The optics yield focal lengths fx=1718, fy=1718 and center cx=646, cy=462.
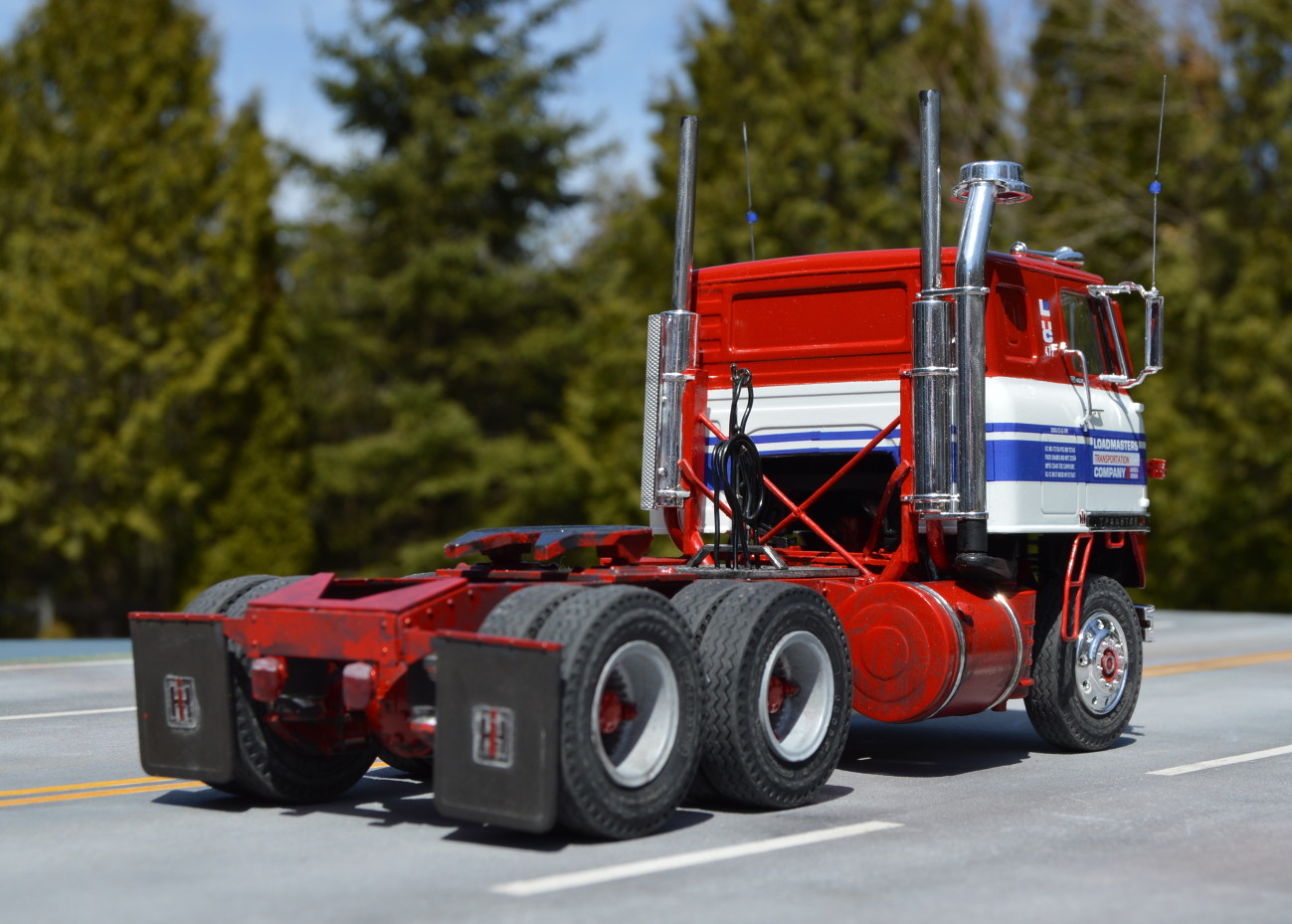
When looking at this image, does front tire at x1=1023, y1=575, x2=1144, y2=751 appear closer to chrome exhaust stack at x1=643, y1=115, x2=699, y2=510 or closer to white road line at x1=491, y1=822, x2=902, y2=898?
chrome exhaust stack at x1=643, y1=115, x2=699, y2=510

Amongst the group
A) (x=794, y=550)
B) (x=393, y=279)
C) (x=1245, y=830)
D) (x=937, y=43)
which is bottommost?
(x=1245, y=830)

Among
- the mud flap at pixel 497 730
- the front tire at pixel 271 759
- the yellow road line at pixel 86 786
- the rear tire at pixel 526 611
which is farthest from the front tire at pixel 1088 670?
the yellow road line at pixel 86 786

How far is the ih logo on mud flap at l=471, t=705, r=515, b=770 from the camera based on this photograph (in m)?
6.91

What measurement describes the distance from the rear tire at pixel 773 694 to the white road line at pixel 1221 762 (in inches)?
87.7

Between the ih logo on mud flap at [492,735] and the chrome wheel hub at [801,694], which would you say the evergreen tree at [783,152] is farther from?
the ih logo on mud flap at [492,735]

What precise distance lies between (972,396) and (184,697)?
14.7 ft

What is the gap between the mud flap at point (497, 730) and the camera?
6855 millimetres

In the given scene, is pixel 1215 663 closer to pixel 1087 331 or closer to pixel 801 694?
pixel 1087 331

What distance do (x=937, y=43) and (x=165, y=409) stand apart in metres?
19.1

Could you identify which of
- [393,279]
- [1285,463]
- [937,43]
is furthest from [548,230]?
[1285,463]

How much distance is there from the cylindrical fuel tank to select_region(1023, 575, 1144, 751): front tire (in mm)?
910

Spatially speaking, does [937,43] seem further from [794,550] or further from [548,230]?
[794,550]

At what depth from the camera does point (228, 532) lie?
99.1 feet

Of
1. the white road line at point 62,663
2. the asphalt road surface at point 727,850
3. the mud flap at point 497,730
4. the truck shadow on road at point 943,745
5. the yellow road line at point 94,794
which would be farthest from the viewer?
the white road line at point 62,663
